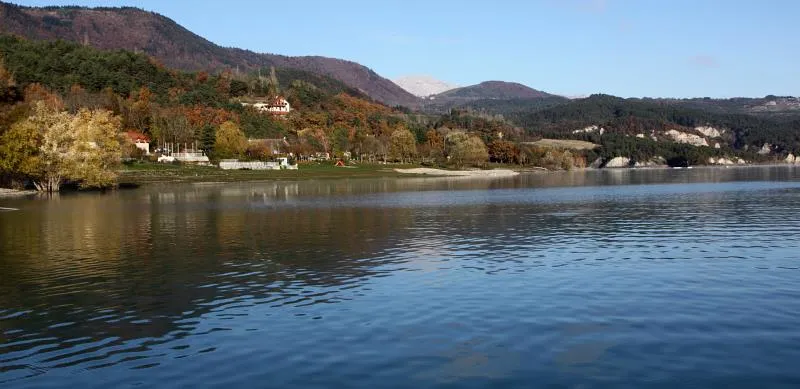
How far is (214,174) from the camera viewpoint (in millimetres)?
142250

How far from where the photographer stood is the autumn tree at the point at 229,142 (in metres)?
181

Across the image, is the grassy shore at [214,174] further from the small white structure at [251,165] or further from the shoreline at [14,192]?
the shoreline at [14,192]

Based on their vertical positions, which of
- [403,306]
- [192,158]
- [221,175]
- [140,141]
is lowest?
[403,306]

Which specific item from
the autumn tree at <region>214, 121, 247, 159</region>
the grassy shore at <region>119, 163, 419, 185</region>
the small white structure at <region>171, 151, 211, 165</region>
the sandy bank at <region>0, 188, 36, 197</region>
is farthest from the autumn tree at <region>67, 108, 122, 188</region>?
the autumn tree at <region>214, 121, 247, 159</region>

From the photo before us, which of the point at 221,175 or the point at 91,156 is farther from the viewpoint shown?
the point at 221,175

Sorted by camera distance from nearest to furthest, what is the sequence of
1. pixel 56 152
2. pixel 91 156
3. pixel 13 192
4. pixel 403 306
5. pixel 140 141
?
pixel 403 306 → pixel 13 192 → pixel 56 152 → pixel 91 156 → pixel 140 141

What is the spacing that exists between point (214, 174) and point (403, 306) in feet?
404

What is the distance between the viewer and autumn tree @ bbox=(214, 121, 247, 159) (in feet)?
595

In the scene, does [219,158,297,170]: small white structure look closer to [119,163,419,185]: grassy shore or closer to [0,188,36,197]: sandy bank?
[119,163,419,185]: grassy shore

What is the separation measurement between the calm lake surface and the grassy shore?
78.4 metres

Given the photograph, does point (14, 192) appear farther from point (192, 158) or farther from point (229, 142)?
point (229, 142)

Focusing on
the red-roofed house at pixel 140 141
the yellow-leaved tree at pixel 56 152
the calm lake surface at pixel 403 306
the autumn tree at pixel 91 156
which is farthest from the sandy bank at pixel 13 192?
the red-roofed house at pixel 140 141

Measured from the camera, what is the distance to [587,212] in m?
64.9

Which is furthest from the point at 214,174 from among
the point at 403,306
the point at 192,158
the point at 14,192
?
the point at 403,306
